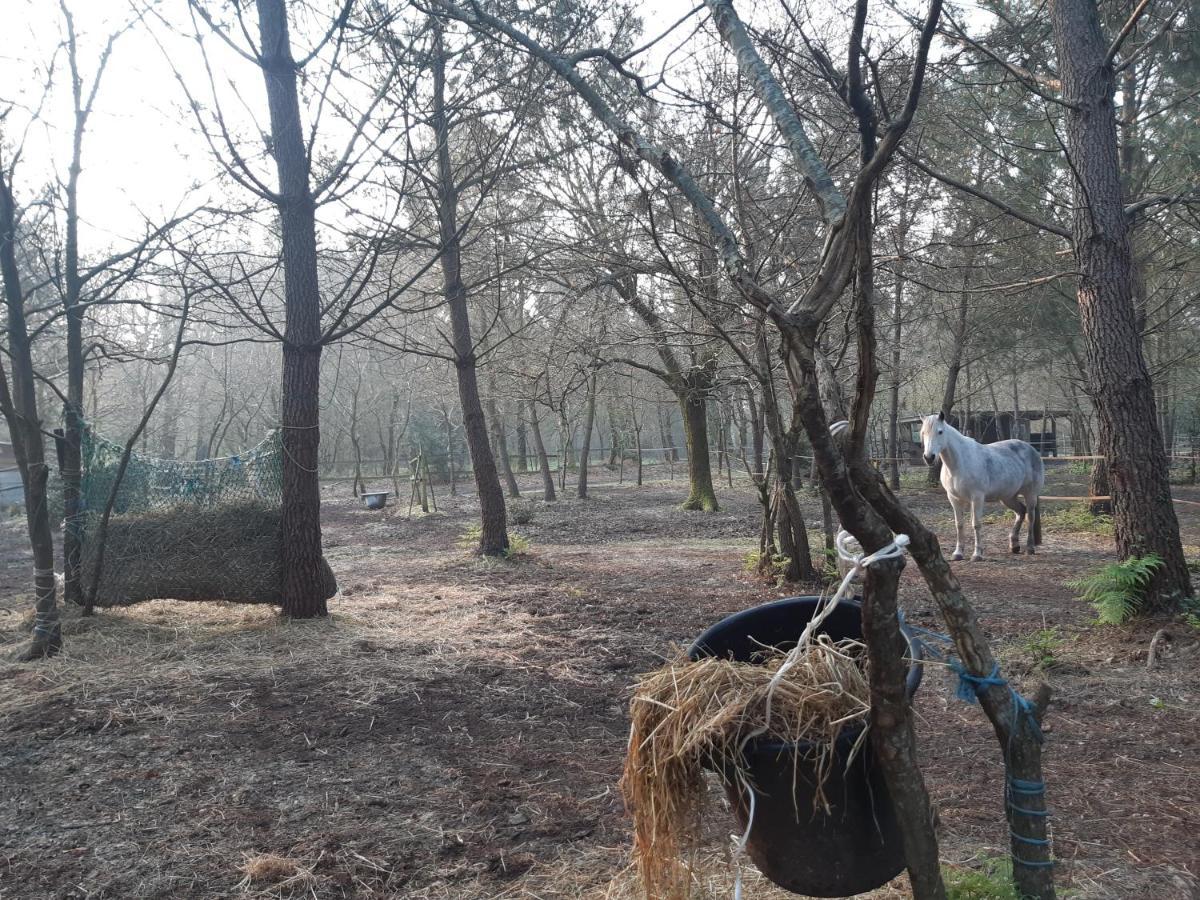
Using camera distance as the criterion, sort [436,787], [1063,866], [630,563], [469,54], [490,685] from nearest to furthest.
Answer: [1063,866]
[436,787]
[490,685]
[469,54]
[630,563]

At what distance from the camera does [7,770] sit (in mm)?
3730

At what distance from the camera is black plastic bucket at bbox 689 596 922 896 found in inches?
71.5

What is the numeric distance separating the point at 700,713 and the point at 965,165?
1370cm

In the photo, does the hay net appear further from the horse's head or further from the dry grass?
the horse's head

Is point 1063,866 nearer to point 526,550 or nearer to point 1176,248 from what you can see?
point 526,550

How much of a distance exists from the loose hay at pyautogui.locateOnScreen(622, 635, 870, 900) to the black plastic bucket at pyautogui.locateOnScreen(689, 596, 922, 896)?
0.11ft

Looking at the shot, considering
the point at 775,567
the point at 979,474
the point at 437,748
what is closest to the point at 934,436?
the point at 979,474

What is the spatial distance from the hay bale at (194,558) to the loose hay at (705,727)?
212 inches

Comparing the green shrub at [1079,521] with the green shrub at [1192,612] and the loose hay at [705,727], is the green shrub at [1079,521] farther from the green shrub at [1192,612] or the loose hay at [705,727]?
the loose hay at [705,727]

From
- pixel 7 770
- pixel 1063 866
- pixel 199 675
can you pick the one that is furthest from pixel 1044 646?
pixel 7 770

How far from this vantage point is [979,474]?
9672mm

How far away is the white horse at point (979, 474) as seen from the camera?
31.4 ft

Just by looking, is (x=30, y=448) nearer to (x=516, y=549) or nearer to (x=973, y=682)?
(x=516, y=549)

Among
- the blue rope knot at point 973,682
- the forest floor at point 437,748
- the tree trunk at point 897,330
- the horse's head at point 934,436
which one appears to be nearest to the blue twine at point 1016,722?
the blue rope knot at point 973,682
